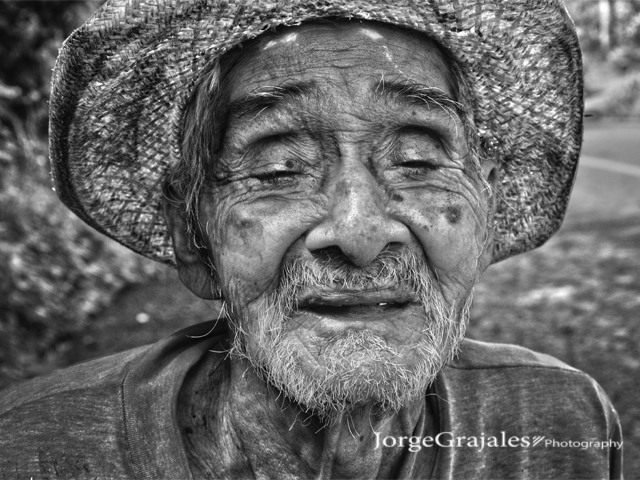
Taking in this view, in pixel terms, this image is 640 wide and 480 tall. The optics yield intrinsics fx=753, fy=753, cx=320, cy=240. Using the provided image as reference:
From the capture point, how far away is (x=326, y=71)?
5.62ft

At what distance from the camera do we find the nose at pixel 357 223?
5.38ft

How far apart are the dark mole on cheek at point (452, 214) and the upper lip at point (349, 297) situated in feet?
0.74

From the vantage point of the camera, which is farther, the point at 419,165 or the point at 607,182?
the point at 607,182

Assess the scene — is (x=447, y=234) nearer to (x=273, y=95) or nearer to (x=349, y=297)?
(x=349, y=297)

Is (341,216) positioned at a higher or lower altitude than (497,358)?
higher

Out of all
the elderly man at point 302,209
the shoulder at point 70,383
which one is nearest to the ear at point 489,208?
the elderly man at point 302,209

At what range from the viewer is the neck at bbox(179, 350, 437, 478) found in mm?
1883

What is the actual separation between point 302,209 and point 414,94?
1.23ft

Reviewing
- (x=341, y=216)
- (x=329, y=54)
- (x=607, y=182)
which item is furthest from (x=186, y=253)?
(x=607, y=182)

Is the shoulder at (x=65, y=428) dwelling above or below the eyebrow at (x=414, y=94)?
below

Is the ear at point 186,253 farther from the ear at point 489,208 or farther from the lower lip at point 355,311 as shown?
the ear at point 489,208

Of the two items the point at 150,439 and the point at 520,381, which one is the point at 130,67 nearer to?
the point at 150,439

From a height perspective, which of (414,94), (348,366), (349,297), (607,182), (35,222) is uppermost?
(414,94)

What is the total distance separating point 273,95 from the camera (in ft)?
5.64
